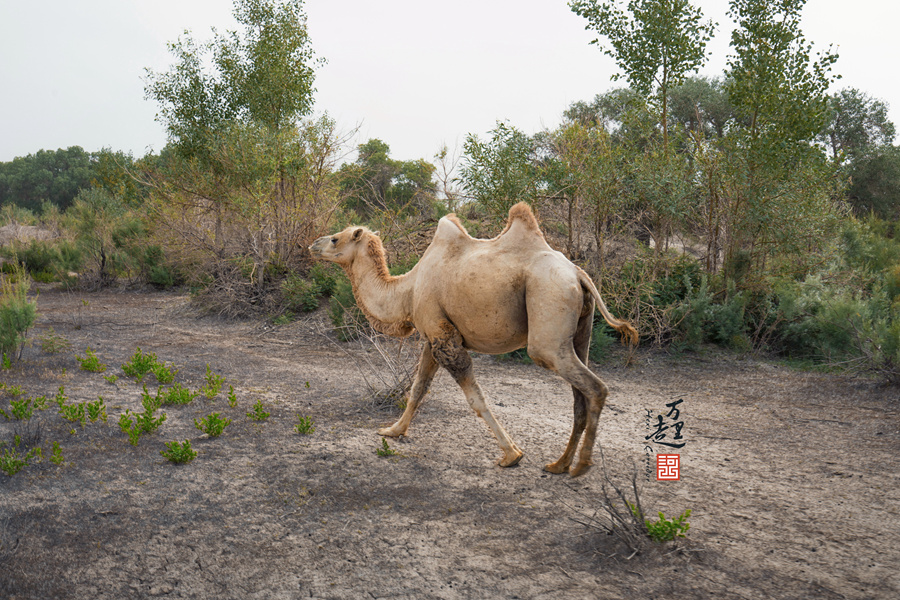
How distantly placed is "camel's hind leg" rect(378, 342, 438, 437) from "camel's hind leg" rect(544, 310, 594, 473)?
122 centimetres

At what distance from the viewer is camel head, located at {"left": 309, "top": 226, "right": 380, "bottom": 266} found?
5434 millimetres

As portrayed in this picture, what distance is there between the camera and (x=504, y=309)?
4402 millimetres

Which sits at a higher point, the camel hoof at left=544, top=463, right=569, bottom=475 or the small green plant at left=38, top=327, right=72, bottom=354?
the small green plant at left=38, top=327, right=72, bottom=354

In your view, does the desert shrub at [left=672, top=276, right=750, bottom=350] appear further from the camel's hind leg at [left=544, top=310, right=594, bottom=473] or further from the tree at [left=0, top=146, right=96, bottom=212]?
the tree at [left=0, top=146, right=96, bottom=212]

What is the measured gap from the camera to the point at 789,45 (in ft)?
34.3

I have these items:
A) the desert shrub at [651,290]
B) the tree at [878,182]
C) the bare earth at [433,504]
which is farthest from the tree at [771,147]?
the tree at [878,182]

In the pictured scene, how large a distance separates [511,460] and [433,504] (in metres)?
0.91

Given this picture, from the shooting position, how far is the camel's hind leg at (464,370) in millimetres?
4691

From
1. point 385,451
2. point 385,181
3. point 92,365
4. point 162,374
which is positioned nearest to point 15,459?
point 162,374

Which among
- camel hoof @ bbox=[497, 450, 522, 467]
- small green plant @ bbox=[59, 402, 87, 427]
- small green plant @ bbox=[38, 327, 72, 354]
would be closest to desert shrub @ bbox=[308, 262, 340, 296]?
small green plant @ bbox=[38, 327, 72, 354]

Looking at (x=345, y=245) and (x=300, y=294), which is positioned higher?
(x=345, y=245)

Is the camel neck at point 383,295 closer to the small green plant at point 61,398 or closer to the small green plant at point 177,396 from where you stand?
the small green plant at point 177,396

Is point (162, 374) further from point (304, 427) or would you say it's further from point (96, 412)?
point (304, 427)

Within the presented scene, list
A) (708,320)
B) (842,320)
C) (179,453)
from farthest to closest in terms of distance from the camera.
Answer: (708,320) < (842,320) < (179,453)
